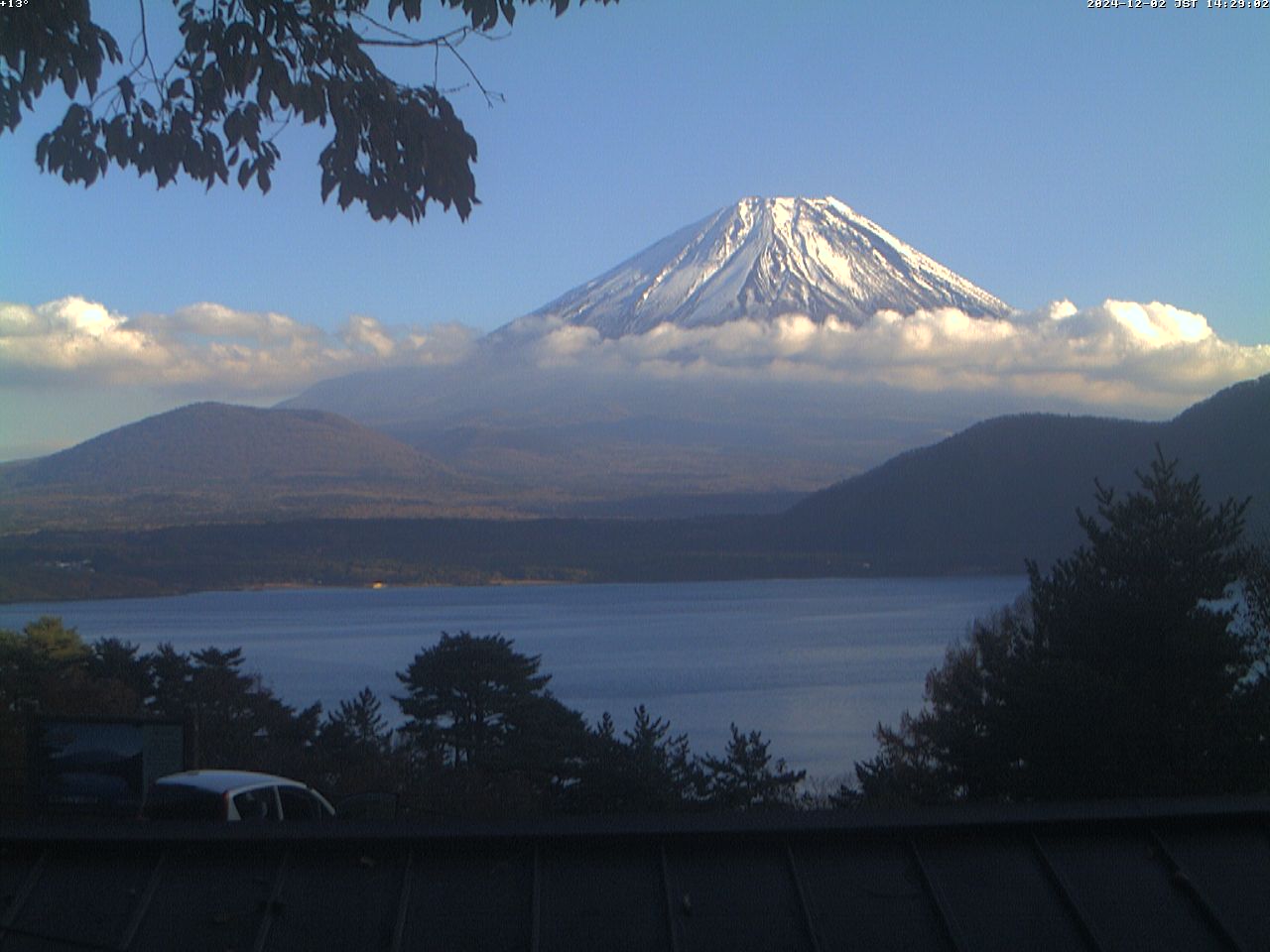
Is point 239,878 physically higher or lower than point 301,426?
lower

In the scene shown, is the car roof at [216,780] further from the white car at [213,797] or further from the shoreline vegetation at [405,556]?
the shoreline vegetation at [405,556]

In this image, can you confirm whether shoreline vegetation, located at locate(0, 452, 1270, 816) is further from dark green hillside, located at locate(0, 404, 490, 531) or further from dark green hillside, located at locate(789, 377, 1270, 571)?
dark green hillside, located at locate(0, 404, 490, 531)

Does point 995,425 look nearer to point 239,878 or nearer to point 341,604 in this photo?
point 341,604

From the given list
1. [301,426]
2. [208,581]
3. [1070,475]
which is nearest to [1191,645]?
[1070,475]

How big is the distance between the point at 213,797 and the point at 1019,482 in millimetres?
31622

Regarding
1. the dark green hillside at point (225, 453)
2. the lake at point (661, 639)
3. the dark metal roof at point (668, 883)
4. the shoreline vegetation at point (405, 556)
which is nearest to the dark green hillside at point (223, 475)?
the dark green hillside at point (225, 453)

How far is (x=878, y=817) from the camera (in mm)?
3393

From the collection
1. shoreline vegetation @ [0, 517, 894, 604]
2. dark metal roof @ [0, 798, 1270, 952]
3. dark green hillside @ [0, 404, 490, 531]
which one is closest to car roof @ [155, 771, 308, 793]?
dark metal roof @ [0, 798, 1270, 952]

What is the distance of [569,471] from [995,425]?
73.1m

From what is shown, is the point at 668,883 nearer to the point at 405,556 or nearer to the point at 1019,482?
the point at 1019,482

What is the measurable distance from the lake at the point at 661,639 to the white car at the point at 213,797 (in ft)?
31.8

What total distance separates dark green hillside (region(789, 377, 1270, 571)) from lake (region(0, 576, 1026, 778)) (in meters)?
1.35

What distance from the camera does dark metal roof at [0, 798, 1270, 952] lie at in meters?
3.03

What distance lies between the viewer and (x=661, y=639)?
28078 millimetres
